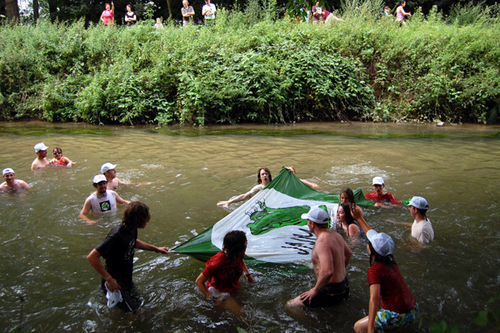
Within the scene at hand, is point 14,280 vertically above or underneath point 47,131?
underneath

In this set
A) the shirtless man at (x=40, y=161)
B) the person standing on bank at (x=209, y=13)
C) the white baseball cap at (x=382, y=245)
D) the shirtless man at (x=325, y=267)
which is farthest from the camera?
the person standing on bank at (x=209, y=13)

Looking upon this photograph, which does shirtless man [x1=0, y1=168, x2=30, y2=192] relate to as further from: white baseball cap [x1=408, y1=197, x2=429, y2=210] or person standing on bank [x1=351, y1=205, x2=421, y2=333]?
white baseball cap [x1=408, y1=197, x2=429, y2=210]

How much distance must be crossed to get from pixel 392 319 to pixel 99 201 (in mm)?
5054

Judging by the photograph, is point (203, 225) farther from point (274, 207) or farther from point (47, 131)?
point (47, 131)

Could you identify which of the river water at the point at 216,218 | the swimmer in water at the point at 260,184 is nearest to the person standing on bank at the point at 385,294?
the river water at the point at 216,218

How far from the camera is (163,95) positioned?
1555cm

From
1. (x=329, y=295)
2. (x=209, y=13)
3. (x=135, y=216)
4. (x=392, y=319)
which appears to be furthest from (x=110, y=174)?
(x=209, y=13)

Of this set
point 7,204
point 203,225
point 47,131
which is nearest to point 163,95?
point 47,131

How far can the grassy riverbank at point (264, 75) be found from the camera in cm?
1510

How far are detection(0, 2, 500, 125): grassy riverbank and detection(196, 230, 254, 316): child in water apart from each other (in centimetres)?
1103

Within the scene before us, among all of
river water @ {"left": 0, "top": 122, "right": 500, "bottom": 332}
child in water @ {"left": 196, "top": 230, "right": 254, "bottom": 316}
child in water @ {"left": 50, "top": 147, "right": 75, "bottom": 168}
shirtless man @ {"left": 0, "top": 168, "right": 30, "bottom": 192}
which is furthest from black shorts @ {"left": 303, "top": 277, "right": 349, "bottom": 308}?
child in water @ {"left": 50, "top": 147, "right": 75, "bottom": 168}

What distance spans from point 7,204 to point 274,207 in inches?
204

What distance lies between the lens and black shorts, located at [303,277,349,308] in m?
4.02

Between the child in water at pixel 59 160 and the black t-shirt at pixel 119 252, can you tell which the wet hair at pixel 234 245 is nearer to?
the black t-shirt at pixel 119 252
